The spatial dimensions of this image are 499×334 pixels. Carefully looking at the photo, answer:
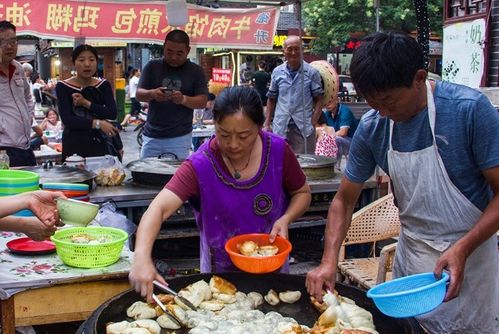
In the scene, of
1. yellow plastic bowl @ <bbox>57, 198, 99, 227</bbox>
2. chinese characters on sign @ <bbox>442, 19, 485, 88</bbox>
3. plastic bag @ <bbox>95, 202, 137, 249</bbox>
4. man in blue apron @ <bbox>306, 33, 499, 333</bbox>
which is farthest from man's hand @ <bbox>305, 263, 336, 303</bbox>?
chinese characters on sign @ <bbox>442, 19, 485, 88</bbox>

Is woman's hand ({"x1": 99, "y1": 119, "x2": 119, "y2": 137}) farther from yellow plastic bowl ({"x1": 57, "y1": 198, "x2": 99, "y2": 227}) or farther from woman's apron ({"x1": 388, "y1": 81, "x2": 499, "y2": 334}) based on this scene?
woman's apron ({"x1": 388, "y1": 81, "x2": 499, "y2": 334})

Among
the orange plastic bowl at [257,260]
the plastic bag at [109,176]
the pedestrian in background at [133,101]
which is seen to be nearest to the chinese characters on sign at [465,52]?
the plastic bag at [109,176]

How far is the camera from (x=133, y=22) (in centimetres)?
707

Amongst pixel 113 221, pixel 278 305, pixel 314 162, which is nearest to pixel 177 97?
pixel 314 162

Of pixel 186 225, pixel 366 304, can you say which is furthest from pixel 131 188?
pixel 366 304

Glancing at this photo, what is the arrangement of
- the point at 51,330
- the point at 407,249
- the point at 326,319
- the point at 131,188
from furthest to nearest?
the point at 131,188 < the point at 51,330 < the point at 407,249 < the point at 326,319

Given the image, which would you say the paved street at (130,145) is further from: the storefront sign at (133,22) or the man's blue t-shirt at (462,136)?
the man's blue t-shirt at (462,136)

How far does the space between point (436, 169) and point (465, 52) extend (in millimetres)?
6090

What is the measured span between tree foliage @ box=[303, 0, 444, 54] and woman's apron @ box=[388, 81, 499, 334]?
19733 mm

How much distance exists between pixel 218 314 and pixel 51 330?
4.90 ft

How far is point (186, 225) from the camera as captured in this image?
177 inches

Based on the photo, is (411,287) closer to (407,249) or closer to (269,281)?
(407,249)

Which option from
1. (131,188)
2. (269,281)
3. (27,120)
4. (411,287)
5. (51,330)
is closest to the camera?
(411,287)

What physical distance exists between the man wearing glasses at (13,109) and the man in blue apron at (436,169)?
147 inches
